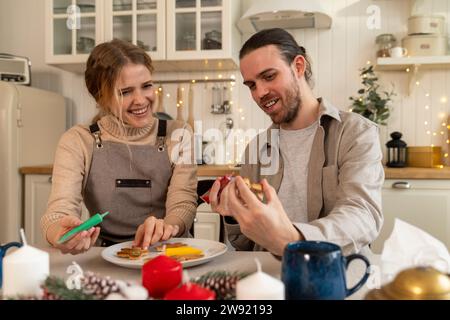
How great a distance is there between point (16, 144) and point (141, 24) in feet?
3.19

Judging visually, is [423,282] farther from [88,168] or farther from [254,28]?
[254,28]

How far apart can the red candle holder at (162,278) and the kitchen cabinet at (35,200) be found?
200cm

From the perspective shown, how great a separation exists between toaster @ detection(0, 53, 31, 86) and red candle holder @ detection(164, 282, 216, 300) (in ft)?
8.18

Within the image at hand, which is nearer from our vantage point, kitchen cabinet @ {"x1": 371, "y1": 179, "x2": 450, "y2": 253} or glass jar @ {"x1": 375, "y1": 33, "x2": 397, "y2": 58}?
kitchen cabinet @ {"x1": 371, "y1": 179, "x2": 450, "y2": 253}

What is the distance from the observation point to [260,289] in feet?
1.85

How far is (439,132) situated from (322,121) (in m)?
1.60

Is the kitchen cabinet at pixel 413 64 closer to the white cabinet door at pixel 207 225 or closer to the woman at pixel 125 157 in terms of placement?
the white cabinet door at pixel 207 225

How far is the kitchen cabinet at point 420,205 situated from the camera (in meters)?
2.14

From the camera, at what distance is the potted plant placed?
2525 mm

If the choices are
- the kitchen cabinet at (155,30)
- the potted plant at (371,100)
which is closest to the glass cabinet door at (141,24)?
the kitchen cabinet at (155,30)

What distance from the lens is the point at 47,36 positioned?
2729 mm

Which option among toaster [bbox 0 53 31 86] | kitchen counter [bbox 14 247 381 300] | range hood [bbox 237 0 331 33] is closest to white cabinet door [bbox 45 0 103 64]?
toaster [bbox 0 53 31 86]

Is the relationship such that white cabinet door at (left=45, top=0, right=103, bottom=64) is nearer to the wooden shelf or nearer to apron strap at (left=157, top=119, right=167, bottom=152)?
apron strap at (left=157, top=119, right=167, bottom=152)

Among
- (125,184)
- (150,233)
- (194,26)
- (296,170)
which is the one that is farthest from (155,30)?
(150,233)
